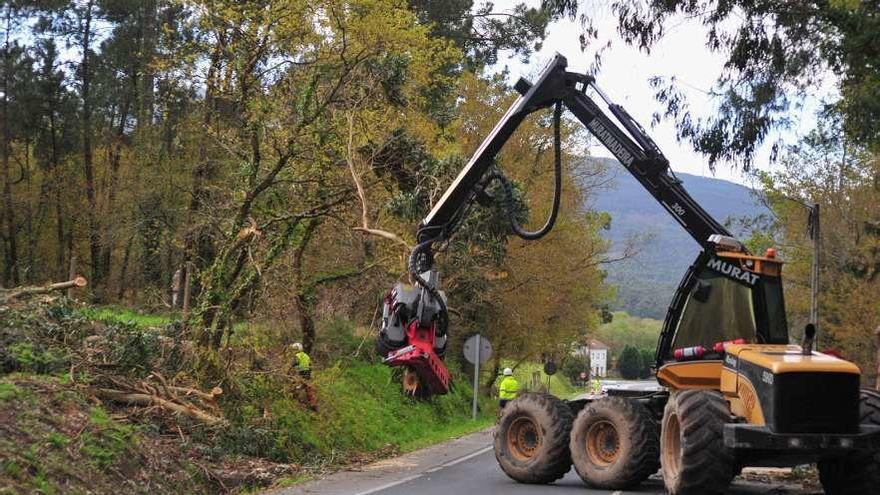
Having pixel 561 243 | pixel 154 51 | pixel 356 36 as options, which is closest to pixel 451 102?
pixel 561 243

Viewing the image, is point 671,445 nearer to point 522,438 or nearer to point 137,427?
point 522,438

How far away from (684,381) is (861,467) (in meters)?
2.69

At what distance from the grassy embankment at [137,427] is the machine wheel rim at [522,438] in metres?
3.42

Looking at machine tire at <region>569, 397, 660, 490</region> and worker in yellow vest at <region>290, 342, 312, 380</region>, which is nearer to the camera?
machine tire at <region>569, 397, 660, 490</region>

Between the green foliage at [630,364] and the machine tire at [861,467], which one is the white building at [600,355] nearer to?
the green foliage at [630,364]

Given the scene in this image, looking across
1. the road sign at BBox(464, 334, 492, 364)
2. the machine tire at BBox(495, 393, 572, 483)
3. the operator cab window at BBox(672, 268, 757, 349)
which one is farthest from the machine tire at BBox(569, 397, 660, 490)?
the road sign at BBox(464, 334, 492, 364)

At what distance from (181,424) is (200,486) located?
1.82 m

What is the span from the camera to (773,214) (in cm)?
5438

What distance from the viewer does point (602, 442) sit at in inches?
663

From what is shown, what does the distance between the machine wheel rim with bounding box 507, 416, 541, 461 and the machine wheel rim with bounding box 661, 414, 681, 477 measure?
361 centimetres

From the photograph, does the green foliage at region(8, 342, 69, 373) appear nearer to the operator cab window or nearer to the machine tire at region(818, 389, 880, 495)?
the operator cab window

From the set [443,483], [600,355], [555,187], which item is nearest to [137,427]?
[443,483]

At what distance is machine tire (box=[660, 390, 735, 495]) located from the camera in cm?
1359

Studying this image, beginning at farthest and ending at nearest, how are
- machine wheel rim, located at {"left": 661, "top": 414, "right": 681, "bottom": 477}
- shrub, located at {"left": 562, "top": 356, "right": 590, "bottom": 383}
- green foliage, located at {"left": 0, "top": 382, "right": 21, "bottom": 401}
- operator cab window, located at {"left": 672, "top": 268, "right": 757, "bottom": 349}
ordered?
shrub, located at {"left": 562, "top": 356, "right": 590, "bottom": 383}
operator cab window, located at {"left": 672, "top": 268, "right": 757, "bottom": 349}
machine wheel rim, located at {"left": 661, "top": 414, "right": 681, "bottom": 477}
green foliage, located at {"left": 0, "top": 382, "right": 21, "bottom": 401}
